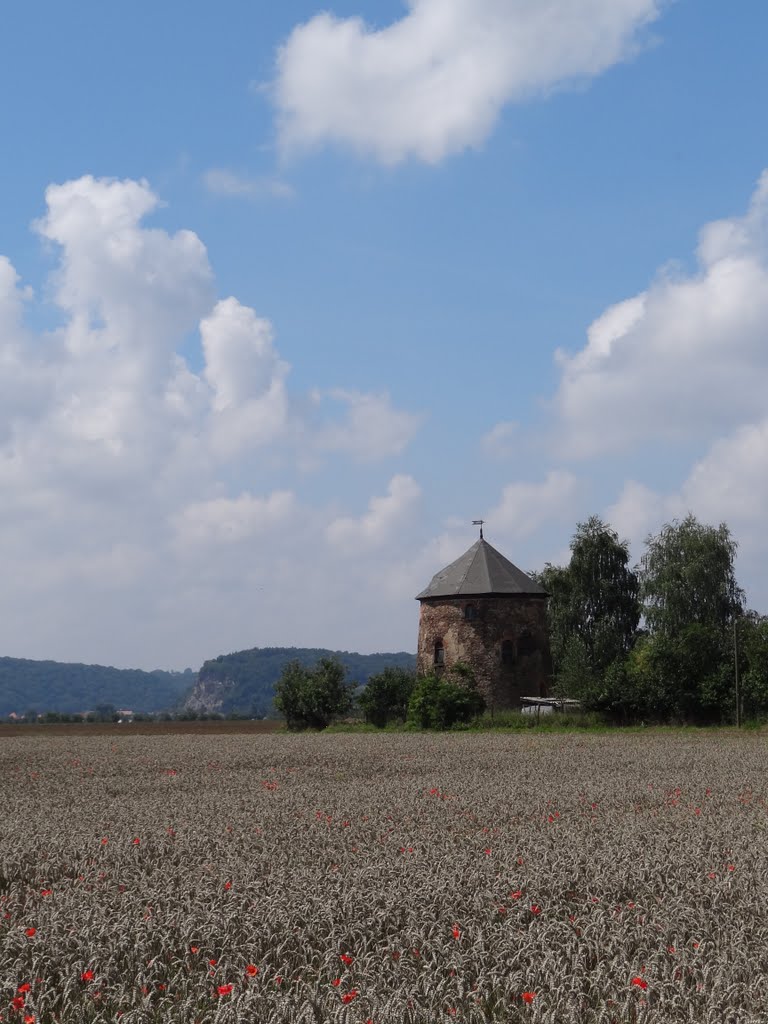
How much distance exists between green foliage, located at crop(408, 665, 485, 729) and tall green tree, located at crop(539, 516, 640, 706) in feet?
54.2

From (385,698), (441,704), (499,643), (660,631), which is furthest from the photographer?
(660,631)

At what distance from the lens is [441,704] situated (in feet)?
167

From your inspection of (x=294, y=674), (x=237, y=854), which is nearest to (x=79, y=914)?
(x=237, y=854)

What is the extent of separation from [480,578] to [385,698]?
861 cm

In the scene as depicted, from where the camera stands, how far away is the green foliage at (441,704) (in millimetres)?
50969

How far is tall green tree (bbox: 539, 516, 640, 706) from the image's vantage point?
68.1 m

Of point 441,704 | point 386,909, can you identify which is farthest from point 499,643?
point 386,909

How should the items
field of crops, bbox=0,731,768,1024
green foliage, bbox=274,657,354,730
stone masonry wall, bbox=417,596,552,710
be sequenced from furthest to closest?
green foliage, bbox=274,657,354,730
stone masonry wall, bbox=417,596,552,710
field of crops, bbox=0,731,768,1024

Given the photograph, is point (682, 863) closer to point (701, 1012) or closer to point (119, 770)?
point (701, 1012)

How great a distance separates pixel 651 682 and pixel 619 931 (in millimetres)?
44026

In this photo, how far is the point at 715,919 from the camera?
8.30 metres

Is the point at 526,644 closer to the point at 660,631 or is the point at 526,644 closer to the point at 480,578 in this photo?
the point at 480,578

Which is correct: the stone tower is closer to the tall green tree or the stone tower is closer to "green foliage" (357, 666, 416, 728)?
"green foliage" (357, 666, 416, 728)

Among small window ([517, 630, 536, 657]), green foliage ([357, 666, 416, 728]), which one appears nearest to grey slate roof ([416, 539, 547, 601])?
small window ([517, 630, 536, 657])
